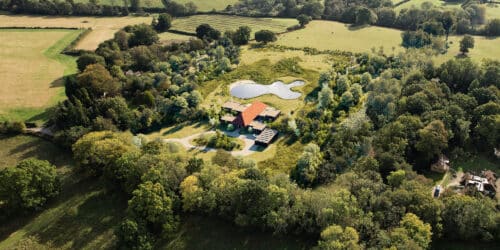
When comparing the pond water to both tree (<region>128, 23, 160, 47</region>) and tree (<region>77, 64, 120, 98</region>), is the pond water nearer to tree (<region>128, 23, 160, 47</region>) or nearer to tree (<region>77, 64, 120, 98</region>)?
tree (<region>77, 64, 120, 98</region>)

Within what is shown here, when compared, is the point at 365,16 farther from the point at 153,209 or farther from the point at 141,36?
the point at 153,209

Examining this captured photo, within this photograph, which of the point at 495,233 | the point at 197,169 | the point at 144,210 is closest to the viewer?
the point at 495,233

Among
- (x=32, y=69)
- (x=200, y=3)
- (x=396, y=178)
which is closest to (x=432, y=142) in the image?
(x=396, y=178)

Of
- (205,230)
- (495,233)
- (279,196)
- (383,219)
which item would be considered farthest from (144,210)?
(495,233)

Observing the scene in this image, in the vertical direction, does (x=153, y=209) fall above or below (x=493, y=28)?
below

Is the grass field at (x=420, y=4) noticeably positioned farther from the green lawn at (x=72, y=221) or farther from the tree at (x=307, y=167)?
the green lawn at (x=72, y=221)

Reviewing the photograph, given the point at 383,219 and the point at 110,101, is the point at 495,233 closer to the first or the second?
the point at 383,219

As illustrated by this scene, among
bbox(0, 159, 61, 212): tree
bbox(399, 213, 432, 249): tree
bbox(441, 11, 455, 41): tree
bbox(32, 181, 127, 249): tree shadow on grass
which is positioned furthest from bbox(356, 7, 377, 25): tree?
bbox(0, 159, 61, 212): tree
